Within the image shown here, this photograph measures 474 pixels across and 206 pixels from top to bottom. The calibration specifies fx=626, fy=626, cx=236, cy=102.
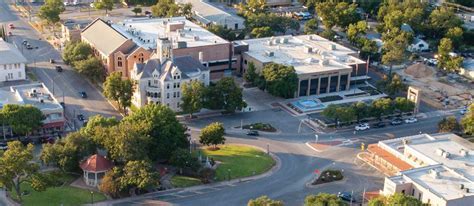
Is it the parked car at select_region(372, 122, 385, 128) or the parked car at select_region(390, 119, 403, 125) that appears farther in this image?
the parked car at select_region(390, 119, 403, 125)

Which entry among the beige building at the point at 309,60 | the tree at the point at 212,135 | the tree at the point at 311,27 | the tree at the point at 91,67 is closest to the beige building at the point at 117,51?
the tree at the point at 91,67

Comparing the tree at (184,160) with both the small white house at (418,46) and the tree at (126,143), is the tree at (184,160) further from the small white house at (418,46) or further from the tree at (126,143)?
the small white house at (418,46)

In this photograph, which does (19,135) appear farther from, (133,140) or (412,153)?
(412,153)

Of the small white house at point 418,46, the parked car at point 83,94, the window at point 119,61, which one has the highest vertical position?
the window at point 119,61

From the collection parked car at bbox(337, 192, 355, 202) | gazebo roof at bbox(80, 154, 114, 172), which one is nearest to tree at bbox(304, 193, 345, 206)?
parked car at bbox(337, 192, 355, 202)

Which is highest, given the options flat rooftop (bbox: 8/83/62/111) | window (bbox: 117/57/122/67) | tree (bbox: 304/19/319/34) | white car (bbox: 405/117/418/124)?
tree (bbox: 304/19/319/34)

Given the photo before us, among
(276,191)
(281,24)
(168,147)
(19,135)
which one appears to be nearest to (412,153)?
(276,191)

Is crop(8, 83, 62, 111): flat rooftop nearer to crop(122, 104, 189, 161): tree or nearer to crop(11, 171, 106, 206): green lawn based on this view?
crop(122, 104, 189, 161): tree
